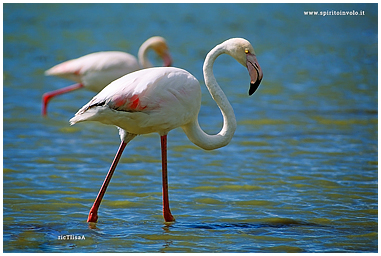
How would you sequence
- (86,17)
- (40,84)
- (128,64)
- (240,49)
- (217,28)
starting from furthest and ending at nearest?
1. (86,17)
2. (217,28)
3. (40,84)
4. (128,64)
5. (240,49)

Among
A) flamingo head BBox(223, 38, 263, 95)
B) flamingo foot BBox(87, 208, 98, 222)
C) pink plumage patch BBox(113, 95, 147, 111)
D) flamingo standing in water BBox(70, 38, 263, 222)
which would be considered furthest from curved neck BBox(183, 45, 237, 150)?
flamingo foot BBox(87, 208, 98, 222)

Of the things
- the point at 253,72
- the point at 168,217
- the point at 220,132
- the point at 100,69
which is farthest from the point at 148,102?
the point at 100,69

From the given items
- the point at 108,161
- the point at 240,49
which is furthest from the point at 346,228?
the point at 108,161

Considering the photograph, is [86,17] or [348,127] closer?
[348,127]

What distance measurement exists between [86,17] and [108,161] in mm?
18575

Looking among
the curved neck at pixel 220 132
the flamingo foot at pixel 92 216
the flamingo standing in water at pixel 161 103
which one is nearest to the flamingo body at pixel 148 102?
the flamingo standing in water at pixel 161 103

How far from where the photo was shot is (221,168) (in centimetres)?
830

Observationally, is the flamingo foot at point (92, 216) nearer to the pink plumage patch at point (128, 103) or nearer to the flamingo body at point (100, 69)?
the pink plumage patch at point (128, 103)

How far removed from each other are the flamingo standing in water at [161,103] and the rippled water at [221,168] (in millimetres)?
613

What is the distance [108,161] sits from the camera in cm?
858

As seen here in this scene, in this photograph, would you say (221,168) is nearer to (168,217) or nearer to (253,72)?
(168,217)

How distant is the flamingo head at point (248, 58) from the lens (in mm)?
5910

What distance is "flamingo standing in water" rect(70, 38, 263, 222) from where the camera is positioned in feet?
18.2

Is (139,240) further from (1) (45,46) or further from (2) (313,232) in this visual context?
(1) (45,46)
